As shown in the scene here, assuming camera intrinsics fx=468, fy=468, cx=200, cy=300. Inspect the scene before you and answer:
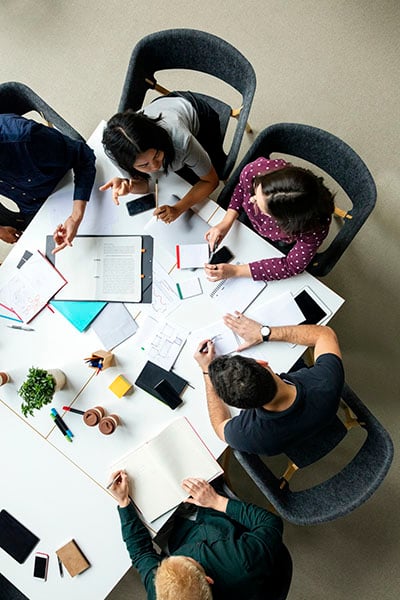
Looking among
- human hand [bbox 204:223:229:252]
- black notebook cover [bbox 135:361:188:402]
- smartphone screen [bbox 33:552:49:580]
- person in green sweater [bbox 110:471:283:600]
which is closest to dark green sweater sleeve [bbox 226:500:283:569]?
person in green sweater [bbox 110:471:283:600]

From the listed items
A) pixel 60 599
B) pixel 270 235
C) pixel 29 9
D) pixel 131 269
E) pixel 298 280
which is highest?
pixel 29 9

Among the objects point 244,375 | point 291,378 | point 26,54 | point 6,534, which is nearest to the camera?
point 244,375

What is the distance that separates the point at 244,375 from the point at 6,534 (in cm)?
120

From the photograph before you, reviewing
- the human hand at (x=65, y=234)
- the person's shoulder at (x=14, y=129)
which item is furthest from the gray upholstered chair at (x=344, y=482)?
the person's shoulder at (x=14, y=129)

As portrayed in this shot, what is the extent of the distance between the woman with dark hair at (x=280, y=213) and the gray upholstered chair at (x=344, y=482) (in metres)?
0.59

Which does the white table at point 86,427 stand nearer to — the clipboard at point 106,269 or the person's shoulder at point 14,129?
the clipboard at point 106,269

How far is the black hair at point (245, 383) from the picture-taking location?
62.7 inches

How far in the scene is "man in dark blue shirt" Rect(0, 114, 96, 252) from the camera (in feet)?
6.25

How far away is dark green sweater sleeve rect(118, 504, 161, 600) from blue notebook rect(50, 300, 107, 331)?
30.6 inches

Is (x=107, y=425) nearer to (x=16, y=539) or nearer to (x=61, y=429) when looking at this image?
(x=61, y=429)

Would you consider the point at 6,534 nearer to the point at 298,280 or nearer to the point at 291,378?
the point at 291,378

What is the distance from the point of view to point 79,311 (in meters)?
2.02

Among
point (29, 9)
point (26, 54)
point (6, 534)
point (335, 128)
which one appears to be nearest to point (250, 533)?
point (6, 534)

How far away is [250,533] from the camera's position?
179 centimetres
